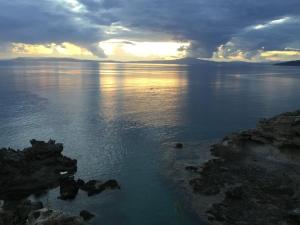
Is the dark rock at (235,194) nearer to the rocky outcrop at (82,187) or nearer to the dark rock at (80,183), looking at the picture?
the rocky outcrop at (82,187)

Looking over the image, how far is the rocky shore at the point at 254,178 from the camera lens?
4172 cm

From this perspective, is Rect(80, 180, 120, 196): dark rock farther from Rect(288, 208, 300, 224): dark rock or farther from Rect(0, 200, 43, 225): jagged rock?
Rect(288, 208, 300, 224): dark rock

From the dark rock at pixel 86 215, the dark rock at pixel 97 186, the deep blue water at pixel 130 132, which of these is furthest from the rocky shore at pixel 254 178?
the dark rock at pixel 86 215

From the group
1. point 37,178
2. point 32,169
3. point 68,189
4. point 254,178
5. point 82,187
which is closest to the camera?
point 68,189

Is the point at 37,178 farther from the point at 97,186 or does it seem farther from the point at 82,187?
the point at 97,186

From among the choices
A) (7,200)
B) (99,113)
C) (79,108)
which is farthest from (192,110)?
(7,200)

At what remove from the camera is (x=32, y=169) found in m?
54.9

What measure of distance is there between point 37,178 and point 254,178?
1291 inches

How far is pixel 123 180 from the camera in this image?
54500 mm

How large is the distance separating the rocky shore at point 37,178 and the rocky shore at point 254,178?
46.9 ft

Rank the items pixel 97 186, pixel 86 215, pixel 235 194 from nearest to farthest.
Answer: pixel 86 215
pixel 235 194
pixel 97 186

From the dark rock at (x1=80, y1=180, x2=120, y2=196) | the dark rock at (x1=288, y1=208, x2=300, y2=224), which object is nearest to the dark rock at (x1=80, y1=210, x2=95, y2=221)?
the dark rock at (x1=80, y1=180, x2=120, y2=196)

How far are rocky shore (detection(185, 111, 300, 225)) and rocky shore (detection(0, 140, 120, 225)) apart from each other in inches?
563

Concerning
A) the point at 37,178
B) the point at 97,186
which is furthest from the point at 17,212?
the point at 37,178
